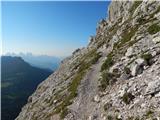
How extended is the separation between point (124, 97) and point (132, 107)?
6.39 ft

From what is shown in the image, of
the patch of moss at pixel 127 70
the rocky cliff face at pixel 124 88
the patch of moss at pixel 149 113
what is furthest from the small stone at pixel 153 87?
the patch of moss at pixel 127 70

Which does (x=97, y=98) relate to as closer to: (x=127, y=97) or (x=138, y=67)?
(x=138, y=67)

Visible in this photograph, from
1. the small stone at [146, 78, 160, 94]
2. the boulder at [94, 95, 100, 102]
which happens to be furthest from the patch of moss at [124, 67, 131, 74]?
Answer: the small stone at [146, 78, 160, 94]

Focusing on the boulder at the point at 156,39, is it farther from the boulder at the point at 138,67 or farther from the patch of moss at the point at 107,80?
the patch of moss at the point at 107,80

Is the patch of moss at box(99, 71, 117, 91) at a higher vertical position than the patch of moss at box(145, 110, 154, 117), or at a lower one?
higher

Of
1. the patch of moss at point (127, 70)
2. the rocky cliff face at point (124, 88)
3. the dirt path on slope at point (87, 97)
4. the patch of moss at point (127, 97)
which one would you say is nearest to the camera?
the rocky cliff face at point (124, 88)

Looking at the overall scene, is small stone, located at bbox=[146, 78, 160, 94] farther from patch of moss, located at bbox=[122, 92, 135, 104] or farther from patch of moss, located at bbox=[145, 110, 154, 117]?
patch of moss, located at bbox=[145, 110, 154, 117]

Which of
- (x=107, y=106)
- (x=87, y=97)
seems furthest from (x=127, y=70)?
(x=87, y=97)

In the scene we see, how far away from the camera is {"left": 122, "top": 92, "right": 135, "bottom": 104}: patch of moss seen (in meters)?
27.4

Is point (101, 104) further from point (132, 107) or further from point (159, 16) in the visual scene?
point (159, 16)

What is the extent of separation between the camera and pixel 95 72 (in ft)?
149

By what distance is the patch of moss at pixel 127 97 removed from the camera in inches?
1079

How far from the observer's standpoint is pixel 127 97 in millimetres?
27719

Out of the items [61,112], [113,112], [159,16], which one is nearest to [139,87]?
[113,112]
